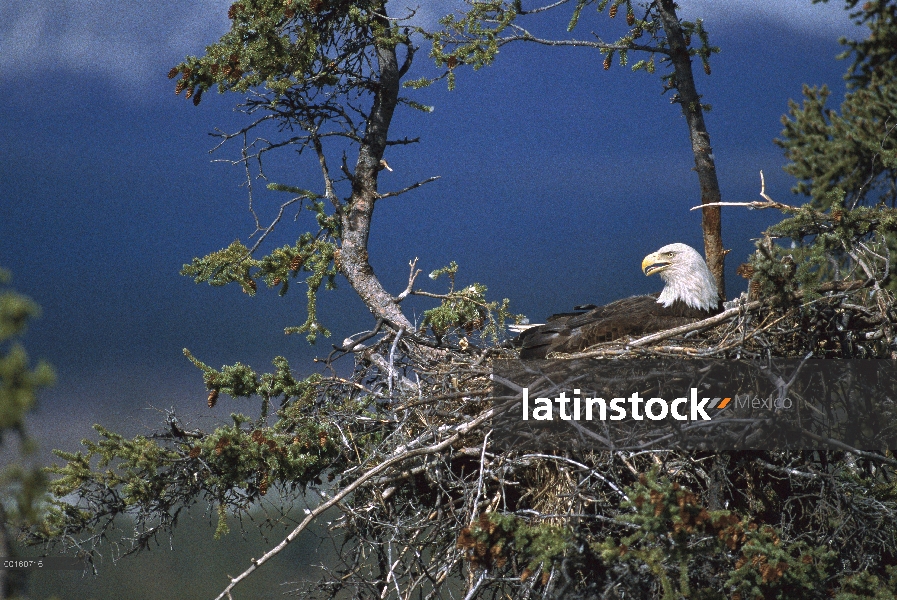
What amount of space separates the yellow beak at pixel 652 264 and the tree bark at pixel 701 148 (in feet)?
4.33

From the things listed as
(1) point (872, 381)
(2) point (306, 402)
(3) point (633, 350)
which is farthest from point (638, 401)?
(2) point (306, 402)

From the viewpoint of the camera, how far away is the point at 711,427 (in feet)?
14.3

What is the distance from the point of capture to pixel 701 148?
8.34 m

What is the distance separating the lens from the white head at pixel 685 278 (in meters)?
6.65

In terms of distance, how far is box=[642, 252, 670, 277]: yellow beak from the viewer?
707cm

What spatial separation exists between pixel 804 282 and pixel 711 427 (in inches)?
40.9

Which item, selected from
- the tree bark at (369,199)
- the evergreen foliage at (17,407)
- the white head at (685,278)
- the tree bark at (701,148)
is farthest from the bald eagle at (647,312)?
the evergreen foliage at (17,407)

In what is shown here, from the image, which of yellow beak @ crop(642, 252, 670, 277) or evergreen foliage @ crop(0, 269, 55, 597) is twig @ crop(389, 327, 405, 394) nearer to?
yellow beak @ crop(642, 252, 670, 277)

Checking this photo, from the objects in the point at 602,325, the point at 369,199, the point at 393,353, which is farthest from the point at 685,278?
the point at 369,199

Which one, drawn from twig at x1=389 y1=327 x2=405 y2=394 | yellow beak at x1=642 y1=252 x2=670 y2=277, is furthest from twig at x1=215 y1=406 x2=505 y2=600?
yellow beak at x1=642 y1=252 x2=670 y2=277

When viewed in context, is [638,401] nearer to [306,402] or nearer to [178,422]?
[306,402]

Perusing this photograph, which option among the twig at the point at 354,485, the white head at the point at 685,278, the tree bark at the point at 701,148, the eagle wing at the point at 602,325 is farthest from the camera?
the tree bark at the point at 701,148

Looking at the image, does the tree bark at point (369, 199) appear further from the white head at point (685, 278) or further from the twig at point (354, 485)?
the twig at point (354, 485)

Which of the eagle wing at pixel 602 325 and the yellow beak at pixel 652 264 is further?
the yellow beak at pixel 652 264
